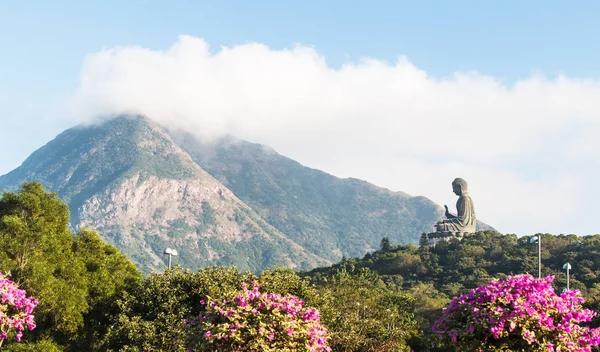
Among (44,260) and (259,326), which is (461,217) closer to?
(44,260)

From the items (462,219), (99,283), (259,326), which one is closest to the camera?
(259,326)

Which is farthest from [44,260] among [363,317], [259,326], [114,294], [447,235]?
[447,235]

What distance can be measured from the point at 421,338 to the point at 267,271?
44.1ft

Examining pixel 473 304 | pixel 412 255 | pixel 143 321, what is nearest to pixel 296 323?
pixel 473 304

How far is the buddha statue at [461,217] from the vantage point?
89250mm

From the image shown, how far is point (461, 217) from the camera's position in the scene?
9044 centimetres

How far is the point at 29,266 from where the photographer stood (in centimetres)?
2934

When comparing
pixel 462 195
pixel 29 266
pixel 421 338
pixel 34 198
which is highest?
pixel 462 195

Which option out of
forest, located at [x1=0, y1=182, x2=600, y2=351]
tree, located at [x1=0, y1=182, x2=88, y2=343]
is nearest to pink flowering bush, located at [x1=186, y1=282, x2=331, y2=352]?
forest, located at [x1=0, y1=182, x2=600, y2=351]

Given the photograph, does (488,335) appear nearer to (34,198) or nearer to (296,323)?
(296,323)

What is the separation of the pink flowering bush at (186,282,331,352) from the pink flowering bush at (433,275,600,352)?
3.12m

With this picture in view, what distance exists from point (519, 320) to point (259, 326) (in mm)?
5568

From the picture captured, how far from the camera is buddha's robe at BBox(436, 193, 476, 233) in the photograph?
89250mm

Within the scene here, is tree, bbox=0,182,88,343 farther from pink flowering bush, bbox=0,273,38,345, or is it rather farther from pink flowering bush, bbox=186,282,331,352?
pink flowering bush, bbox=186,282,331,352
